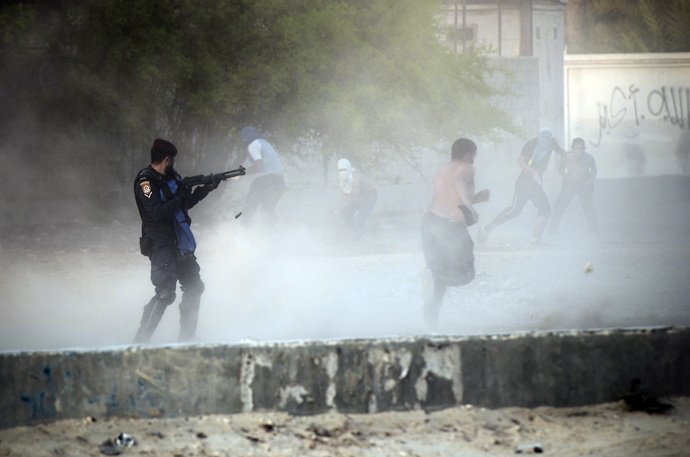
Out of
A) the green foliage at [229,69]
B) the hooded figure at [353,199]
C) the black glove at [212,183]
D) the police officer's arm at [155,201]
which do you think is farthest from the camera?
the green foliage at [229,69]

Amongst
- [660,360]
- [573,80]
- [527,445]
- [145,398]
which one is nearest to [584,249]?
[660,360]

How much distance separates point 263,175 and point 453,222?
385 centimetres

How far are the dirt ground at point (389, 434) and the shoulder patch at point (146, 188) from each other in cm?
149

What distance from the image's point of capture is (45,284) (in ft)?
23.7

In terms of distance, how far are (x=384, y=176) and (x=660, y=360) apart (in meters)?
12.7

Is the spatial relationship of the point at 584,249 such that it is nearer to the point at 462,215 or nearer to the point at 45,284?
the point at 462,215

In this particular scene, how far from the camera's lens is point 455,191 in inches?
197

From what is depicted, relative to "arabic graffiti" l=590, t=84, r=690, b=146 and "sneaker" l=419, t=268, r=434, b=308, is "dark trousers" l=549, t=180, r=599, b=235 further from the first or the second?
"arabic graffiti" l=590, t=84, r=690, b=146

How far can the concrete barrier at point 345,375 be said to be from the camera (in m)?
3.38

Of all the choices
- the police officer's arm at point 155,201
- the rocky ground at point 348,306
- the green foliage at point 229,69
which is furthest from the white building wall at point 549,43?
the police officer's arm at point 155,201

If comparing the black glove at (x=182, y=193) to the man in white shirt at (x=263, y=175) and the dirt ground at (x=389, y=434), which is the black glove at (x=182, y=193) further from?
the man in white shirt at (x=263, y=175)

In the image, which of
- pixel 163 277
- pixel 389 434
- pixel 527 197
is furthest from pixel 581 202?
pixel 389 434

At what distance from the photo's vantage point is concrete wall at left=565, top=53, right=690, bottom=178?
17328mm

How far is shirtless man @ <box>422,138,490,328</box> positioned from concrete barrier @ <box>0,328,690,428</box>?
1537 mm
